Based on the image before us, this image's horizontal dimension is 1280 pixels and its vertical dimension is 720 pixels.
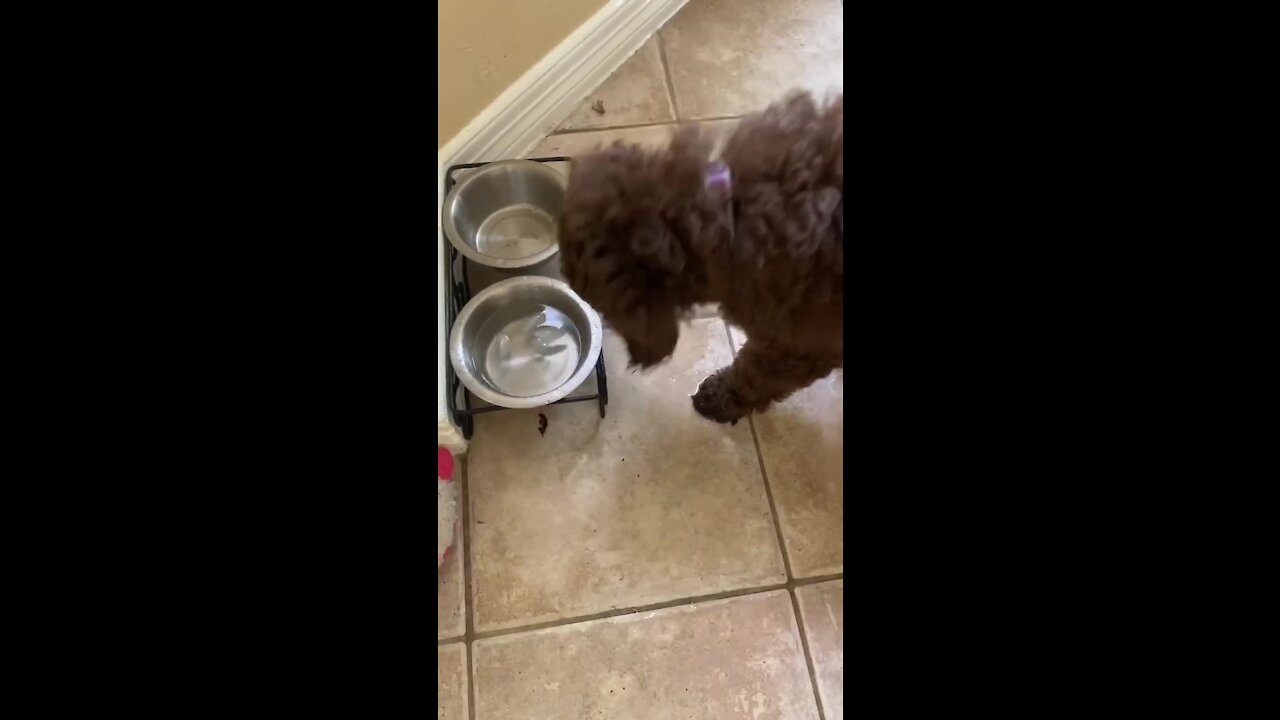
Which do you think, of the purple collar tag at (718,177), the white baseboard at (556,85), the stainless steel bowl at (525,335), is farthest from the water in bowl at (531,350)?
the purple collar tag at (718,177)

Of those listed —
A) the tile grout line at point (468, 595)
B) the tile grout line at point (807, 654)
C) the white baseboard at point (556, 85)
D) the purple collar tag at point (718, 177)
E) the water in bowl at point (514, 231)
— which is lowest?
the tile grout line at point (807, 654)

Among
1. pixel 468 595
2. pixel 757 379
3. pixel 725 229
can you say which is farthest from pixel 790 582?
pixel 725 229

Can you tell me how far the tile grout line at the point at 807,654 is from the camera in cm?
114

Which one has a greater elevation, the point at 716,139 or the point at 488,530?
the point at 716,139

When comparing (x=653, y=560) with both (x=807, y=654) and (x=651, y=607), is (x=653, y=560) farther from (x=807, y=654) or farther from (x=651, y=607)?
(x=807, y=654)

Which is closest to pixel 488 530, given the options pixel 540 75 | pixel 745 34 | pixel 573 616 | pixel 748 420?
pixel 573 616

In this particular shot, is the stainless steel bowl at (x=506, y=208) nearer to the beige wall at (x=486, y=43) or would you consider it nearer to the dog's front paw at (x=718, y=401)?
the beige wall at (x=486, y=43)

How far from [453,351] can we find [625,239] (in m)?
0.40

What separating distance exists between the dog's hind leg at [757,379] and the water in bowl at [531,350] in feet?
0.76

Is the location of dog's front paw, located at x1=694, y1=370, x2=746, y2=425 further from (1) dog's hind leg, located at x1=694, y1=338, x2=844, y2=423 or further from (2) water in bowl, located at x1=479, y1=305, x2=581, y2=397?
(2) water in bowl, located at x1=479, y1=305, x2=581, y2=397

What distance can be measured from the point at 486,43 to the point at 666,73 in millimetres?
514

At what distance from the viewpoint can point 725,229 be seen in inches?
35.8
